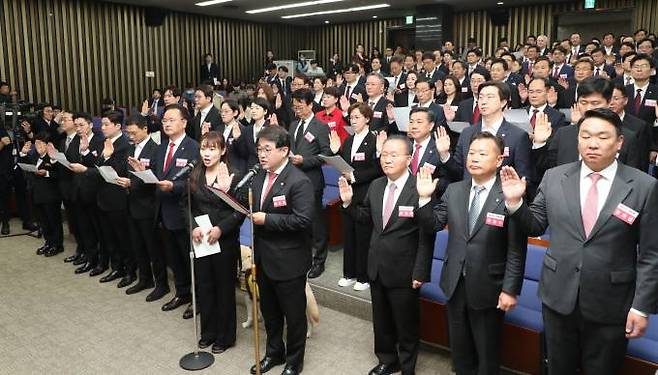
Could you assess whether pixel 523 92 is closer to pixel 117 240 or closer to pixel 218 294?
pixel 218 294

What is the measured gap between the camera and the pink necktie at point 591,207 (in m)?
1.98

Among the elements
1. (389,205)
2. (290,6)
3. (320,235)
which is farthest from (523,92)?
(290,6)

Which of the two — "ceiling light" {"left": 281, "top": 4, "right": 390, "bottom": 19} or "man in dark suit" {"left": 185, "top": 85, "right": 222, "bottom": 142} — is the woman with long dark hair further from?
"ceiling light" {"left": 281, "top": 4, "right": 390, "bottom": 19}

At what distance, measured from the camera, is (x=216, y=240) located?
3064 millimetres

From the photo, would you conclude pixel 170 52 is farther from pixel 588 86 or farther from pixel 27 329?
Result: pixel 588 86

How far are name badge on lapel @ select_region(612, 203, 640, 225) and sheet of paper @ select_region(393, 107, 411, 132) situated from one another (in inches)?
96.5

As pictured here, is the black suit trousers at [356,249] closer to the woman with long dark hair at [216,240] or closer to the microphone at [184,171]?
the woman with long dark hair at [216,240]

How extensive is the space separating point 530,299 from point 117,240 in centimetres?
346

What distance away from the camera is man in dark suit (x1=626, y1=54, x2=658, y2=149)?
4551mm

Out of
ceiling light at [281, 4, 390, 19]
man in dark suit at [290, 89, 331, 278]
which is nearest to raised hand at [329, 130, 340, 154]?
man in dark suit at [290, 89, 331, 278]

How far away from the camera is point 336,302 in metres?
3.80

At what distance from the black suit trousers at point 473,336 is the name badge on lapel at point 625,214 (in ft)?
2.36

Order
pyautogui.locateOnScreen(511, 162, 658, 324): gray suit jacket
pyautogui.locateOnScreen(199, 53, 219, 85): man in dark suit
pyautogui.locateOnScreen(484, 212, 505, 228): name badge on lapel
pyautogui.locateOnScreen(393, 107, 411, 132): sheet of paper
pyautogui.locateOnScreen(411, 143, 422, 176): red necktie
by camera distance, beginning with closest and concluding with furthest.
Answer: pyautogui.locateOnScreen(511, 162, 658, 324): gray suit jacket, pyautogui.locateOnScreen(484, 212, 505, 228): name badge on lapel, pyautogui.locateOnScreen(411, 143, 422, 176): red necktie, pyautogui.locateOnScreen(393, 107, 411, 132): sheet of paper, pyautogui.locateOnScreen(199, 53, 219, 85): man in dark suit

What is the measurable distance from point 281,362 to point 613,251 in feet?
6.44
